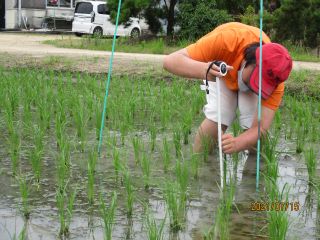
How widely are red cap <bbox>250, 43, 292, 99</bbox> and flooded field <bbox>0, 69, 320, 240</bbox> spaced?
38 cm

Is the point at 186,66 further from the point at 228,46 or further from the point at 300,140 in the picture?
the point at 300,140

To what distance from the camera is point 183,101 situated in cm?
563

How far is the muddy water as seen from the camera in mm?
2527

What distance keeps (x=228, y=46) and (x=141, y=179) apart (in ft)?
2.73

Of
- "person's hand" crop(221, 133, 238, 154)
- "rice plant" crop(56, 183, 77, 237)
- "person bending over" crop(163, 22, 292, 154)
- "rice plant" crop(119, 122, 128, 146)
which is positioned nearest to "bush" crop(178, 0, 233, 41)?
"rice plant" crop(119, 122, 128, 146)

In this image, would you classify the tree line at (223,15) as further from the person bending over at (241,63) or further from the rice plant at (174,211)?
the rice plant at (174,211)

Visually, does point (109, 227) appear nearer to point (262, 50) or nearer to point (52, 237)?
point (52, 237)

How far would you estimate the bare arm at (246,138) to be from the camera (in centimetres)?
306

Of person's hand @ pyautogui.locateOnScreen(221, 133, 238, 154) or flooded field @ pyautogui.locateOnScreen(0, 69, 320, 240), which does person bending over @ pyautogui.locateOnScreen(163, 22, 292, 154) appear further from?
flooded field @ pyautogui.locateOnScreen(0, 69, 320, 240)

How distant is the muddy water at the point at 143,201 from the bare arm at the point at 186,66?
0.59 meters

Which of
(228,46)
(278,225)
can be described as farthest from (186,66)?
(278,225)

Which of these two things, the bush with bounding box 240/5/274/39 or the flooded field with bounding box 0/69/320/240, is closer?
the flooded field with bounding box 0/69/320/240

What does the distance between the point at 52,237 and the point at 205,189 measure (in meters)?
1.00

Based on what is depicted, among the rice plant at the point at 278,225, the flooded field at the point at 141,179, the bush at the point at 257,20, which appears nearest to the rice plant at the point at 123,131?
the flooded field at the point at 141,179
